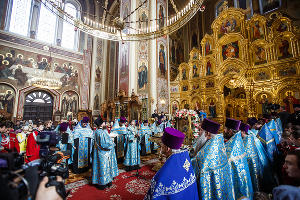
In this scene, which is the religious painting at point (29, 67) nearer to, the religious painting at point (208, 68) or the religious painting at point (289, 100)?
the religious painting at point (208, 68)

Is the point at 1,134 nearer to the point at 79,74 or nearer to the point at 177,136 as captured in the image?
the point at 177,136

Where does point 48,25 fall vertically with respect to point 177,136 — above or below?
above

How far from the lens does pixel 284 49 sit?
1097 centimetres

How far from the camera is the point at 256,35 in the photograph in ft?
40.4

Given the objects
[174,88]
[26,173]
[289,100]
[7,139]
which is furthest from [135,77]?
[26,173]

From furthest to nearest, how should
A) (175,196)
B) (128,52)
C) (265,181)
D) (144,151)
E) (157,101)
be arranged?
1. (128,52)
2. (157,101)
3. (144,151)
4. (265,181)
5. (175,196)

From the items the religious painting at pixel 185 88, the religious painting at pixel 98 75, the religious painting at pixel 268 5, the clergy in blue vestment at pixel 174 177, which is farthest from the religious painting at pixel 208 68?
the clergy in blue vestment at pixel 174 177

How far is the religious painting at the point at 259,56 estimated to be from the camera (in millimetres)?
11820

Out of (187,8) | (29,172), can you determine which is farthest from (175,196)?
(187,8)

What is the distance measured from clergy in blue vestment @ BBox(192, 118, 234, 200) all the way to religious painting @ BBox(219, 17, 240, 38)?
15164 mm

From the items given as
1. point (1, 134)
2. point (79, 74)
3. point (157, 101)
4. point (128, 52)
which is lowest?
point (1, 134)

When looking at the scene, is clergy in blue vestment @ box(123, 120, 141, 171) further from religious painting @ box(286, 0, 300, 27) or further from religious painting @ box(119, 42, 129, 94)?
religious painting @ box(286, 0, 300, 27)

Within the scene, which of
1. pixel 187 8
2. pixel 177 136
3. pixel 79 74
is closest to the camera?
pixel 177 136

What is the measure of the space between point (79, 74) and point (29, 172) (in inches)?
709
